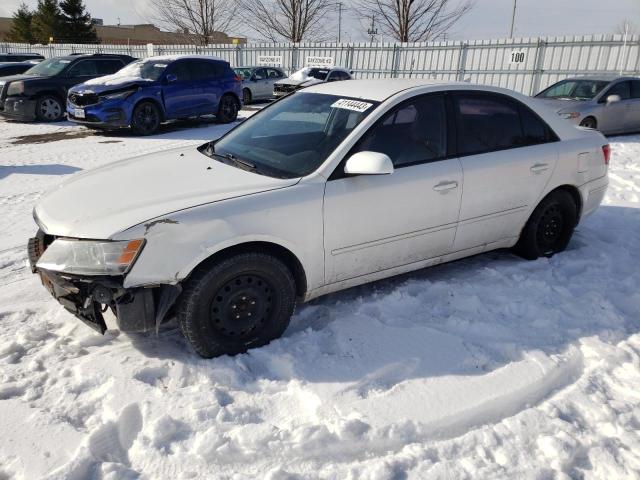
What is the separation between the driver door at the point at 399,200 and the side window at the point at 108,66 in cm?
1209

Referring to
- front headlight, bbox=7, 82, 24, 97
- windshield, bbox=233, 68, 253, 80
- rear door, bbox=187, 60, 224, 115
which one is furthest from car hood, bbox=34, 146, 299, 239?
windshield, bbox=233, 68, 253, 80

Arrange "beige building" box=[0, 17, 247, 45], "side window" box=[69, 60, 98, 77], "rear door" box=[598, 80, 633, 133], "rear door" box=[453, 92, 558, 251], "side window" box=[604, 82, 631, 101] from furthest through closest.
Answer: "beige building" box=[0, 17, 247, 45]
"side window" box=[69, 60, 98, 77]
"side window" box=[604, 82, 631, 101]
"rear door" box=[598, 80, 633, 133]
"rear door" box=[453, 92, 558, 251]

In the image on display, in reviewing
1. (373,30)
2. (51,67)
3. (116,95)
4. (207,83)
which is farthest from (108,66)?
(373,30)

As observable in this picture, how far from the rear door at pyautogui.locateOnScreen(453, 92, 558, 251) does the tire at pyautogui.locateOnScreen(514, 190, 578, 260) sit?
5.5 inches

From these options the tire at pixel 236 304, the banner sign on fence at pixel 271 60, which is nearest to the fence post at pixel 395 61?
the banner sign on fence at pixel 271 60

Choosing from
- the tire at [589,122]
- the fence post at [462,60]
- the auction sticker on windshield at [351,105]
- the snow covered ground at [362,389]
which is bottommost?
the snow covered ground at [362,389]

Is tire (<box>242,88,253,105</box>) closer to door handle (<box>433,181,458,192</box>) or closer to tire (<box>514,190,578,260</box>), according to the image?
tire (<box>514,190,578,260</box>)

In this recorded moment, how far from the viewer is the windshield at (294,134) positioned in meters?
3.40

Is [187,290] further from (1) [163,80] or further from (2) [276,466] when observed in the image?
(1) [163,80]

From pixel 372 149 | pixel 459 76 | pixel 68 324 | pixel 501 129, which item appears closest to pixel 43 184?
pixel 68 324

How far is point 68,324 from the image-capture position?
3416mm

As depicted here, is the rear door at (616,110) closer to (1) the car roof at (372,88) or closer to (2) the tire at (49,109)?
(1) the car roof at (372,88)

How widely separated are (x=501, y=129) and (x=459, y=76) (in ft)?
53.0

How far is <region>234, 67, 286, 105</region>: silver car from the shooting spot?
18016 millimetres
